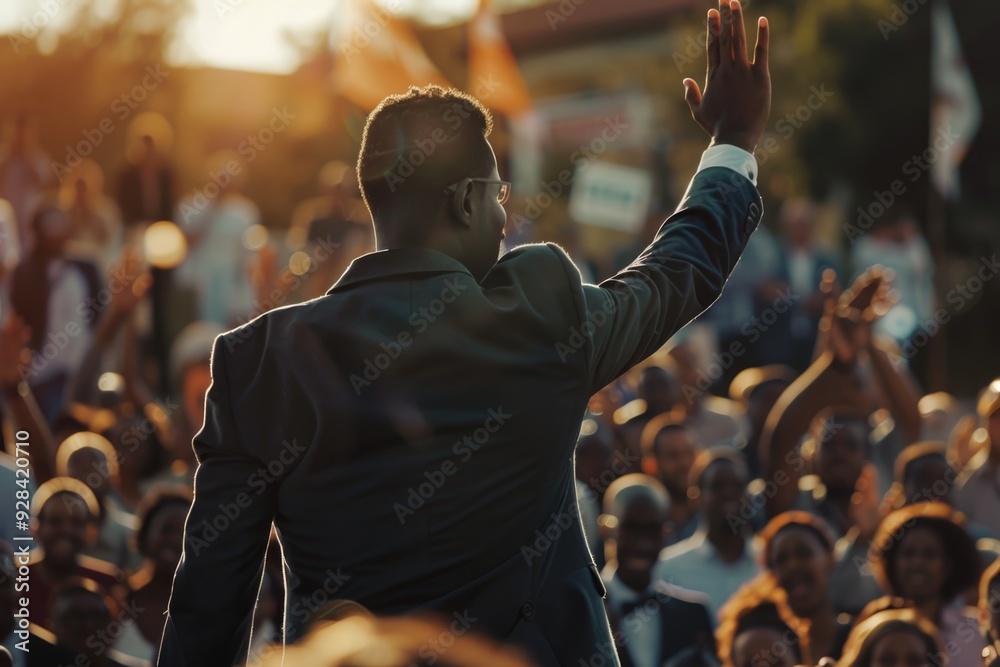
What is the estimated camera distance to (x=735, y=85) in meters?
2.85

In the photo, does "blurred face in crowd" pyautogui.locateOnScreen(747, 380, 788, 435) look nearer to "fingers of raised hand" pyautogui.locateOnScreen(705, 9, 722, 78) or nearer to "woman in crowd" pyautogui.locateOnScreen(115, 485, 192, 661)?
"woman in crowd" pyautogui.locateOnScreen(115, 485, 192, 661)

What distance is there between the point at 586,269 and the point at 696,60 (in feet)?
42.6

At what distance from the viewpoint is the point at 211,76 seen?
36.0m

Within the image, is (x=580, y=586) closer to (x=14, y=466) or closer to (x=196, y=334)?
(x=14, y=466)

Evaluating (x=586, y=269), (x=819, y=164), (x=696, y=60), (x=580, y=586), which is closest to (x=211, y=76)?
(x=696, y=60)

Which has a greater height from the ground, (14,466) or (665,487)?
(14,466)

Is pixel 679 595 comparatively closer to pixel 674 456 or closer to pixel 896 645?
pixel 896 645

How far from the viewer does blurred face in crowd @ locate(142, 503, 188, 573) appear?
19.3 feet

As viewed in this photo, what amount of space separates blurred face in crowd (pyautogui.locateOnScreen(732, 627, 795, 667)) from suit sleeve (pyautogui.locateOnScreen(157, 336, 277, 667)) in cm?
308

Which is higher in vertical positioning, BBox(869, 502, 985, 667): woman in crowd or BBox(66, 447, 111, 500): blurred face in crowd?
BBox(869, 502, 985, 667): woman in crowd

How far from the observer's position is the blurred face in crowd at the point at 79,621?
5344 mm
